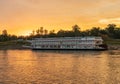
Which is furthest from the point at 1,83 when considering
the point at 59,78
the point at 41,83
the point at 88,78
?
the point at 88,78

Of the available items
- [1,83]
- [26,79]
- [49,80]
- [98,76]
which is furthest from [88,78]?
[1,83]

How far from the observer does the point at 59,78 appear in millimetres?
60688

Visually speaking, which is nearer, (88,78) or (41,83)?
(41,83)

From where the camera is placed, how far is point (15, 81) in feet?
188

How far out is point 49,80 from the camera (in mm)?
58281

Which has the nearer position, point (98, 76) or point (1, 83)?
point (1, 83)

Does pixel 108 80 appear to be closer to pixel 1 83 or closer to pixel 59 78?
pixel 59 78

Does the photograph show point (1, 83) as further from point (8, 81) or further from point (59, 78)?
point (59, 78)

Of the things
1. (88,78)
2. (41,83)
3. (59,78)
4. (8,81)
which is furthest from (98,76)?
(8,81)

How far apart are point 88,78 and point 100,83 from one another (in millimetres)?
5705

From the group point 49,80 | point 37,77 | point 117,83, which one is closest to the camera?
point 117,83

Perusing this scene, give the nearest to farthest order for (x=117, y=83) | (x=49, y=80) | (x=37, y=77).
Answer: (x=117, y=83), (x=49, y=80), (x=37, y=77)

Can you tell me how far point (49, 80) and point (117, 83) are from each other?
38.6ft

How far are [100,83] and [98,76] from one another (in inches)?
325
